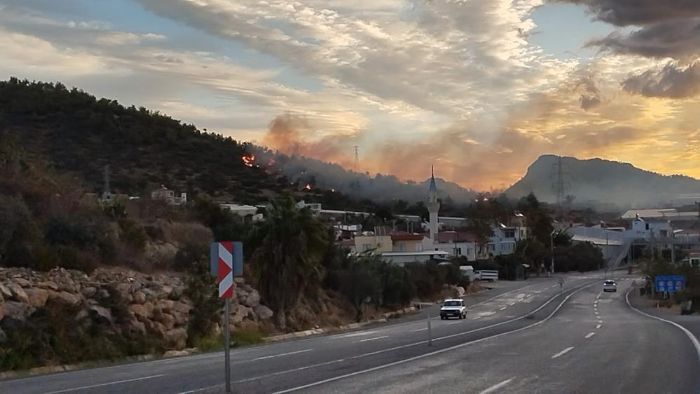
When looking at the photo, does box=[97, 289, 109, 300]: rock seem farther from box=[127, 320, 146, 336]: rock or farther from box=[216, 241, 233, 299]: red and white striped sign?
box=[216, 241, 233, 299]: red and white striped sign

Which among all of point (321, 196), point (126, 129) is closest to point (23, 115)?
point (126, 129)

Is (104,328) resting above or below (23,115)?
below

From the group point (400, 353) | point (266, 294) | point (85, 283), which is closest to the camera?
point (400, 353)

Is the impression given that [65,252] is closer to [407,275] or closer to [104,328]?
[104,328]

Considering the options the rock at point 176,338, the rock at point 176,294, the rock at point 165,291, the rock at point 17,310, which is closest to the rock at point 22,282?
the rock at point 17,310

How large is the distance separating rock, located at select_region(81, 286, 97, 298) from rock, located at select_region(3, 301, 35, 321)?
342 centimetres

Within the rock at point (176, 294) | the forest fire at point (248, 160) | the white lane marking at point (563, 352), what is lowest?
the white lane marking at point (563, 352)

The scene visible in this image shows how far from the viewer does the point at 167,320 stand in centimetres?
3167

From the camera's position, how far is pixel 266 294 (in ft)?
150

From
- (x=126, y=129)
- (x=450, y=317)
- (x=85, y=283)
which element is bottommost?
(x=450, y=317)

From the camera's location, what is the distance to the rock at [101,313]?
28219mm

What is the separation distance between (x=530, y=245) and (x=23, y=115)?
251 ft

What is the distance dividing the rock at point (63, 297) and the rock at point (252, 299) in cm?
1556

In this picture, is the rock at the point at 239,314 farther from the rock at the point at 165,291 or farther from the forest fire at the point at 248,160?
the forest fire at the point at 248,160
